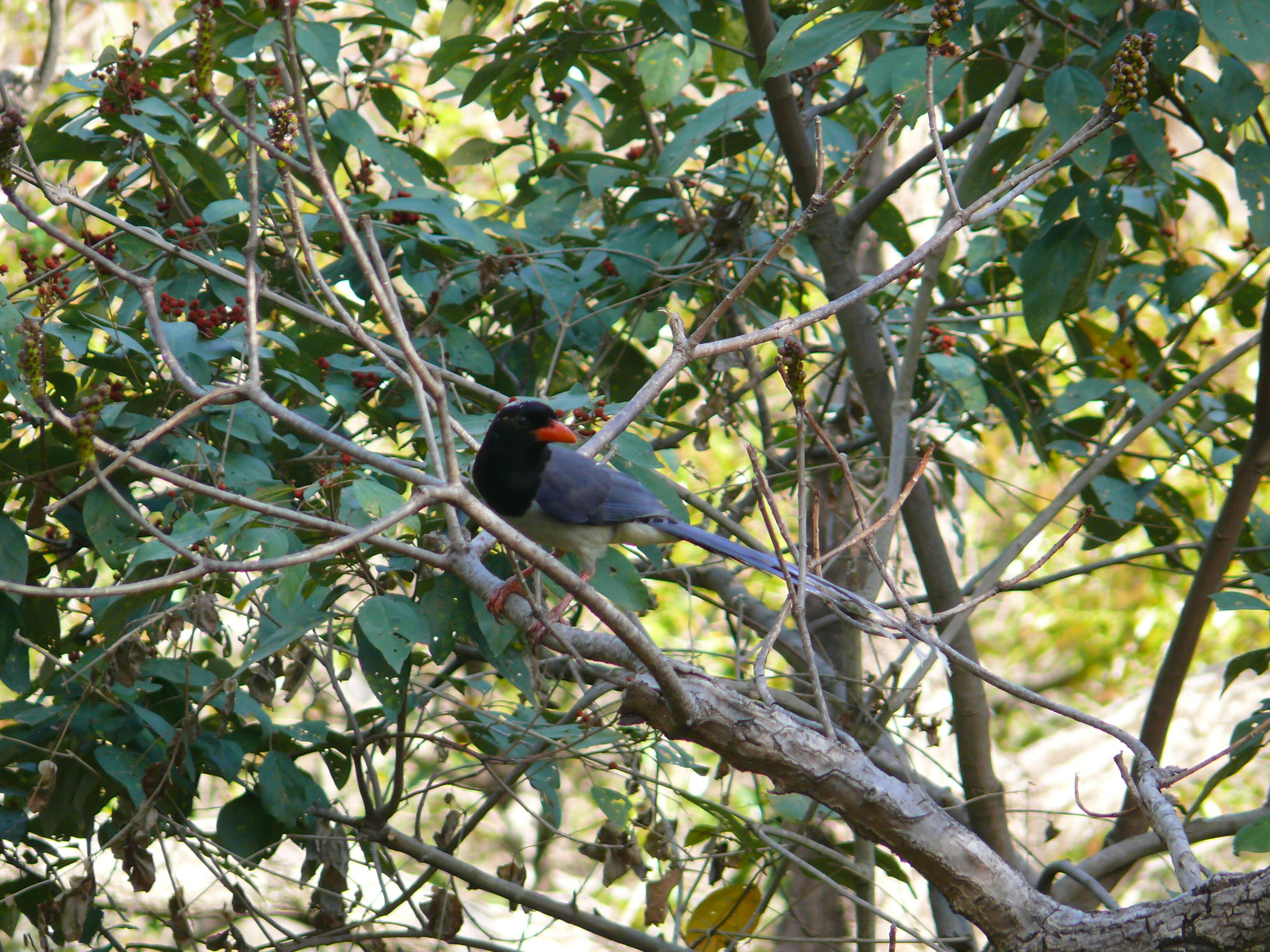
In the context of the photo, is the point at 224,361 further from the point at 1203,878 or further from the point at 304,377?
the point at 1203,878

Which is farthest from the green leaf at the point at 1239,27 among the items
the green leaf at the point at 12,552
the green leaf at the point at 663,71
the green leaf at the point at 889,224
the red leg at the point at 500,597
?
the green leaf at the point at 12,552

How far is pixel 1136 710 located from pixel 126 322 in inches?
295

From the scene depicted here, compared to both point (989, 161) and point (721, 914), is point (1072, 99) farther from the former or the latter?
point (721, 914)

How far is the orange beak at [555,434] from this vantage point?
3.13 m

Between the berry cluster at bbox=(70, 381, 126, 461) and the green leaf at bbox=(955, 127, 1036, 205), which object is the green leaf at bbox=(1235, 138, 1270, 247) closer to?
the green leaf at bbox=(955, 127, 1036, 205)

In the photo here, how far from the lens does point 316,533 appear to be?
2.76 meters

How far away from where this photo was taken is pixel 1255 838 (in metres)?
2.04

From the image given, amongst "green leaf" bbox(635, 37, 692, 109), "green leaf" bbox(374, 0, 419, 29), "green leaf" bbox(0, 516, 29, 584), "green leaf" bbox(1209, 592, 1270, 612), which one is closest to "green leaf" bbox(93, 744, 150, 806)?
"green leaf" bbox(0, 516, 29, 584)

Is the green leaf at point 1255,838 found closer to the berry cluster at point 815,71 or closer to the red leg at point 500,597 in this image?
the red leg at point 500,597

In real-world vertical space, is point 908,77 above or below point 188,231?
above

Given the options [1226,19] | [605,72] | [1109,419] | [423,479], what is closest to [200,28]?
[423,479]

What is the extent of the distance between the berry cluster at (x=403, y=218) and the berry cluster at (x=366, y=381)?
0.55m

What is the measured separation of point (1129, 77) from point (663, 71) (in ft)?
6.85

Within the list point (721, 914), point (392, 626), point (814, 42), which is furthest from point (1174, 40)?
point (721, 914)
